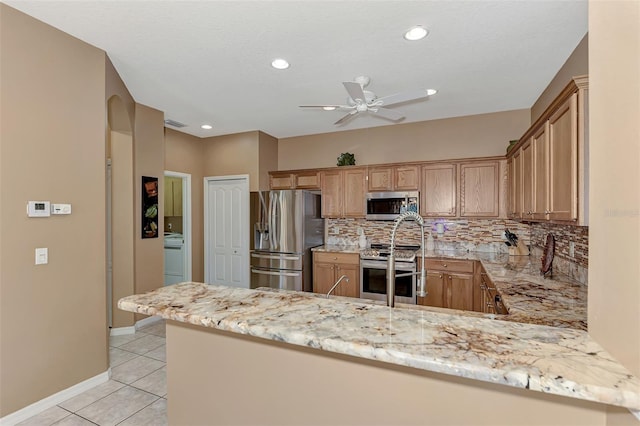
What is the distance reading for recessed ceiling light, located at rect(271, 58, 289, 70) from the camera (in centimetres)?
270

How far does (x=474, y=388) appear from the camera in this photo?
811 mm

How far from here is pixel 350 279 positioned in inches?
168

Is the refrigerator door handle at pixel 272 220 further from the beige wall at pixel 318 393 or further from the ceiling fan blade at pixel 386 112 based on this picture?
the beige wall at pixel 318 393

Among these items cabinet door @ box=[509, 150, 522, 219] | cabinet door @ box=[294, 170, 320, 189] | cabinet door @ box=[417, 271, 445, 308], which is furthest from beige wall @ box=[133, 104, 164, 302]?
cabinet door @ box=[509, 150, 522, 219]

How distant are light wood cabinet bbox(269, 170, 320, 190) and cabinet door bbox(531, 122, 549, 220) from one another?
2.99 meters

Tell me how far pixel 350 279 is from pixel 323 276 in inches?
16.9

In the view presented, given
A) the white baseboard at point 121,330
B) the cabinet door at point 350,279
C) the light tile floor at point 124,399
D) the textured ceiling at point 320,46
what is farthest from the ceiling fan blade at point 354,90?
the white baseboard at point 121,330

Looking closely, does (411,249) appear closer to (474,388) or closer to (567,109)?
(567,109)

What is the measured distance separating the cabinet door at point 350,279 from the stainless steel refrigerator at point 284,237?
0.51 m

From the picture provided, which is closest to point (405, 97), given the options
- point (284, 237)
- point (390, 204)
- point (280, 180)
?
point (390, 204)

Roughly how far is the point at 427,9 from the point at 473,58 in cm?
89


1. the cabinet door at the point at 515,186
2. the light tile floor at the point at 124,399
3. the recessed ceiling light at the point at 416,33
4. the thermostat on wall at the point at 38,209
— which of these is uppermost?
the recessed ceiling light at the point at 416,33

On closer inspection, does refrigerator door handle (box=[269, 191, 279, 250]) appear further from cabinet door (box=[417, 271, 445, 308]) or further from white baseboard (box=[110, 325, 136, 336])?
cabinet door (box=[417, 271, 445, 308])

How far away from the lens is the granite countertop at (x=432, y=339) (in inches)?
24.2
